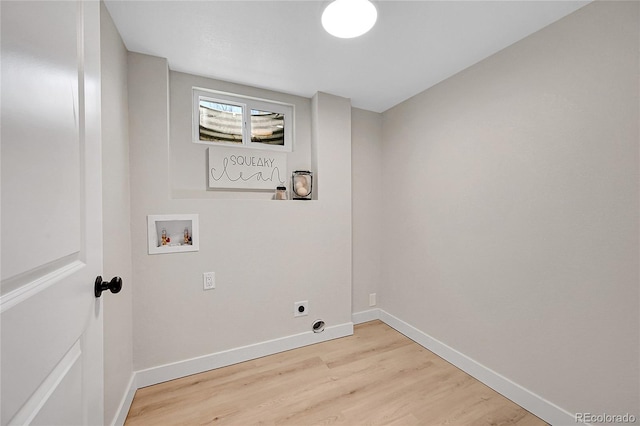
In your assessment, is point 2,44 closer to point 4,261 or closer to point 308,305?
point 4,261

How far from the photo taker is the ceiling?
4.46 ft

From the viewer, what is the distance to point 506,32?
154 centimetres

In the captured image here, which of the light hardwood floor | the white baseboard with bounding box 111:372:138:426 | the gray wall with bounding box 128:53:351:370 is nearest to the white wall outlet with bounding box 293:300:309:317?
the gray wall with bounding box 128:53:351:370

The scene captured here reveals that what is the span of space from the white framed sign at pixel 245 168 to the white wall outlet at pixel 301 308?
1096mm

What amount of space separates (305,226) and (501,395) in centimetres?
187

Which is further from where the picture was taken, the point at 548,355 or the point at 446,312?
the point at 446,312

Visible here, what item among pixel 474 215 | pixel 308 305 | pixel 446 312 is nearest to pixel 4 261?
pixel 308 305

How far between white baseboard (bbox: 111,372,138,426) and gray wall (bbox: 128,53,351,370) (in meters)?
0.12

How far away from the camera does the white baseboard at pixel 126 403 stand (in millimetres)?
1371

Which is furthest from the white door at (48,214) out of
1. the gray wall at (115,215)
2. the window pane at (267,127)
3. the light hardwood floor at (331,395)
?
the window pane at (267,127)

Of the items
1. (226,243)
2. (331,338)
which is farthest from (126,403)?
(331,338)

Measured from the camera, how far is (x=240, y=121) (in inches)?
88.8

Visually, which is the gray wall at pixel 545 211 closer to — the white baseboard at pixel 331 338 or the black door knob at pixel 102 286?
the white baseboard at pixel 331 338

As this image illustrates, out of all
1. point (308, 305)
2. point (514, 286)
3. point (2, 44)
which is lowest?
point (308, 305)
